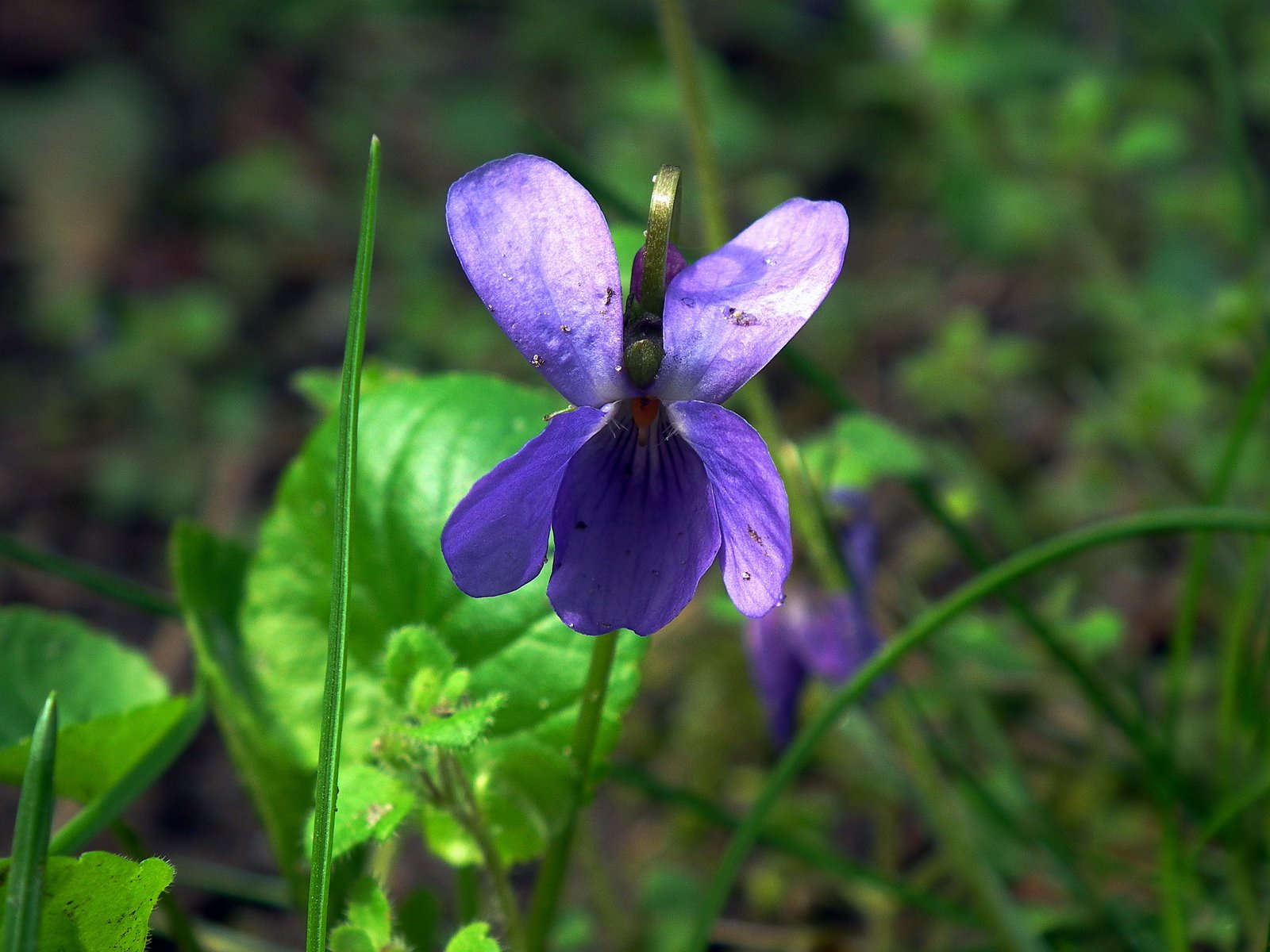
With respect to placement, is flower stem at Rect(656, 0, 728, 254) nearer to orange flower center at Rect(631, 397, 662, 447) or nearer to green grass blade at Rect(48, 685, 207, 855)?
orange flower center at Rect(631, 397, 662, 447)

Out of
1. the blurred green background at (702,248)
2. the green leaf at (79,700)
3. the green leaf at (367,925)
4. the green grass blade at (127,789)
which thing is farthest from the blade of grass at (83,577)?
the blurred green background at (702,248)

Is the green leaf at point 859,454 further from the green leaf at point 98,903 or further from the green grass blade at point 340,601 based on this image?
the green leaf at point 98,903

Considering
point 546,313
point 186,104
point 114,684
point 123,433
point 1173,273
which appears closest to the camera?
point 546,313

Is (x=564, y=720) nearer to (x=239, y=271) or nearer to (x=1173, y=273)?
(x=1173, y=273)

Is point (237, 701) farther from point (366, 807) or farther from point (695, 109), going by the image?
point (695, 109)

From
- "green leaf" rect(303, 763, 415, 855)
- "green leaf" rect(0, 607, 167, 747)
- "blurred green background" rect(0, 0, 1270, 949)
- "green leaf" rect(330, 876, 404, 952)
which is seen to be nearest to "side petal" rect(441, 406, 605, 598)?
"green leaf" rect(303, 763, 415, 855)

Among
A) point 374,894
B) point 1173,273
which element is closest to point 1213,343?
point 1173,273

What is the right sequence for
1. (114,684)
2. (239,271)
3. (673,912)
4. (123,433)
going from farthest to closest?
1. (239,271)
2. (123,433)
3. (673,912)
4. (114,684)
